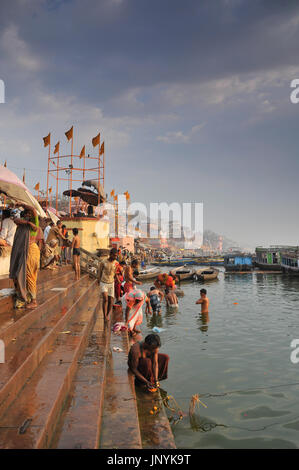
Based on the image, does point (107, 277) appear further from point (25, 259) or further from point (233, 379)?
point (233, 379)

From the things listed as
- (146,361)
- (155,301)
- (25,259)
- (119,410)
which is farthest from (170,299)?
(119,410)

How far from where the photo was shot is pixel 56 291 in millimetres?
8008

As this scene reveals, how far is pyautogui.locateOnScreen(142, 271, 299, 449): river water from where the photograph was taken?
4.58m

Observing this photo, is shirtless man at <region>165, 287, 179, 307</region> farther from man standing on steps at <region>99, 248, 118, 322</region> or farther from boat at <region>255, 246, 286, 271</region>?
boat at <region>255, 246, 286, 271</region>

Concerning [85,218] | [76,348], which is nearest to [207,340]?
[76,348]

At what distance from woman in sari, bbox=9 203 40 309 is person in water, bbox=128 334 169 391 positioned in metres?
2.05

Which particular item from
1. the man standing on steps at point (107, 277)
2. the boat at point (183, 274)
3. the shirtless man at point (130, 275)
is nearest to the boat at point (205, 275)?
the boat at point (183, 274)

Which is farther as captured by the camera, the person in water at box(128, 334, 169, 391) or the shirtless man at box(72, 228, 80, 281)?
the shirtless man at box(72, 228, 80, 281)

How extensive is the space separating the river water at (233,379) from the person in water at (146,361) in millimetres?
696

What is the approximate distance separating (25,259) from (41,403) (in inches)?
119

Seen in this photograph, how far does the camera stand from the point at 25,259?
5746 millimetres

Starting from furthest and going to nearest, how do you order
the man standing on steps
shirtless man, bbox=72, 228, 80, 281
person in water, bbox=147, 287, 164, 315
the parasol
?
person in water, bbox=147, 287, 164, 315, shirtless man, bbox=72, 228, 80, 281, the man standing on steps, the parasol

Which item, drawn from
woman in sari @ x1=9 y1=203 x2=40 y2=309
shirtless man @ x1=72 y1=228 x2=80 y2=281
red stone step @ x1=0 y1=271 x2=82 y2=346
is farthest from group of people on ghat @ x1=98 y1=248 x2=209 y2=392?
woman in sari @ x1=9 y1=203 x2=40 y2=309

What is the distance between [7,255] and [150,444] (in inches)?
264
